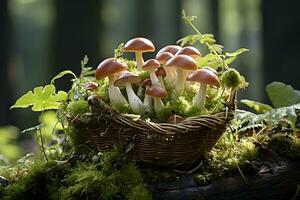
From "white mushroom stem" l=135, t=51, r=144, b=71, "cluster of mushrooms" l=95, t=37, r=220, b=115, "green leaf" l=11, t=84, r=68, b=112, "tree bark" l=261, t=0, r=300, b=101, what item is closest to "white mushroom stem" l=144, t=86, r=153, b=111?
"cluster of mushrooms" l=95, t=37, r=220, b=115

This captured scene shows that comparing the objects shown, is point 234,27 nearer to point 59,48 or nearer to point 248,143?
point 59,48

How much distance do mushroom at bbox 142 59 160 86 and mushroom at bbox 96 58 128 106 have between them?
0.36 feet

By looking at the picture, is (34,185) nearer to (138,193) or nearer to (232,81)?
(138,193)

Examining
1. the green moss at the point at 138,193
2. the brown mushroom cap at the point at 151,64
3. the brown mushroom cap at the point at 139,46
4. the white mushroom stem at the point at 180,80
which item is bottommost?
the green moss at the point at 138,193

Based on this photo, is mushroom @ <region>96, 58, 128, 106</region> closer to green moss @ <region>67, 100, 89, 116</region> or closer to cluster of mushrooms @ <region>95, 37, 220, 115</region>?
→ cluster of mushrooms @ <region>95, 37, 220, 115</region>

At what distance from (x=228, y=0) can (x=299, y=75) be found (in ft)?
73.2

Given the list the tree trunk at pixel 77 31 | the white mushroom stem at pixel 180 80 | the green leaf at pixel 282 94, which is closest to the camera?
the white mushroom stem at pixel 180 80

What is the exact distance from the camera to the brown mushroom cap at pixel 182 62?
2.55 m

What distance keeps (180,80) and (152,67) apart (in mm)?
224

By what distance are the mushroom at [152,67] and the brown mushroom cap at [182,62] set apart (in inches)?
2.7

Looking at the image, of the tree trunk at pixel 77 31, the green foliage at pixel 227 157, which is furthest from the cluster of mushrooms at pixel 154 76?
the tree trunk at pixel 77 31

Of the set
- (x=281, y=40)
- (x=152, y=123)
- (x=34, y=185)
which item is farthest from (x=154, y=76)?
(x=281, y=40)

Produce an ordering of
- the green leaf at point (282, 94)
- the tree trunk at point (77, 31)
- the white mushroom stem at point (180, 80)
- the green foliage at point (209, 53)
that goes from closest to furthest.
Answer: the white mushroom stem at point (180, 80), the green foliage at point (209, 53), the green leaf at point (282, 94), the tree trunk at point (77, 31)

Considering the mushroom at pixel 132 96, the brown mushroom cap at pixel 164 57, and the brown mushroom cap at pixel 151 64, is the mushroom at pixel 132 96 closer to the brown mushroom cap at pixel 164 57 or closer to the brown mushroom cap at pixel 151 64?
the brown mushroom cap at pixel 151 64
